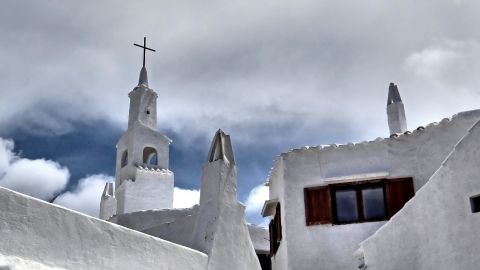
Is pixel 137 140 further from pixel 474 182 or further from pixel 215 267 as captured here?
pixel 474 182

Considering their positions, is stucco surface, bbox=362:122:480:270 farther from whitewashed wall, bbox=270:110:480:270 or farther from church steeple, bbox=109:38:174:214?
church steeple, bbox=109:38:174:214

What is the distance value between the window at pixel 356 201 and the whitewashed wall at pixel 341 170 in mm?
220

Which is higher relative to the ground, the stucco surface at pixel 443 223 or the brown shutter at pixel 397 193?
the brown shutter at pixel 397 193

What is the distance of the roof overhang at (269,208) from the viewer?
17.9 meters

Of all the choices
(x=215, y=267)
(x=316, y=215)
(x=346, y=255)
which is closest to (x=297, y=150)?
(x=316, y=215)

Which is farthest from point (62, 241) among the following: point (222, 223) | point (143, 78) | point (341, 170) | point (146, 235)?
point (143, 78)

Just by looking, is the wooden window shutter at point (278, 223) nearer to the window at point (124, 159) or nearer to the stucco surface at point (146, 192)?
the stucco surface at point (146, 192)

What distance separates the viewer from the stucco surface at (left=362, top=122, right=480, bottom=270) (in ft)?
32.0

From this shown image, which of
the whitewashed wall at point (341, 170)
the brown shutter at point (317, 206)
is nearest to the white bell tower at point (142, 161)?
the whitewashed wall at point (341, 170)

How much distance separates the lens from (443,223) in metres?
10.4

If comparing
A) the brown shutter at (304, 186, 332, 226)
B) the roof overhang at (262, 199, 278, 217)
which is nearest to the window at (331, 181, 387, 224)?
the brown shutter at (304, 186, 332, 226)

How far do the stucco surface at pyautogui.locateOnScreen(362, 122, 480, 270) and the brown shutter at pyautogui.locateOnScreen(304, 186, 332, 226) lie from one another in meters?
3.76

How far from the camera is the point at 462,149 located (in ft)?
33.1

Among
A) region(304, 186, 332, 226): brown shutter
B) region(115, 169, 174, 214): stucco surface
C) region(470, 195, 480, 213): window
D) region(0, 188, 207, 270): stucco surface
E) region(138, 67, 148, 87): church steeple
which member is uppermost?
region(138, 67, 148, 87): church steeple
